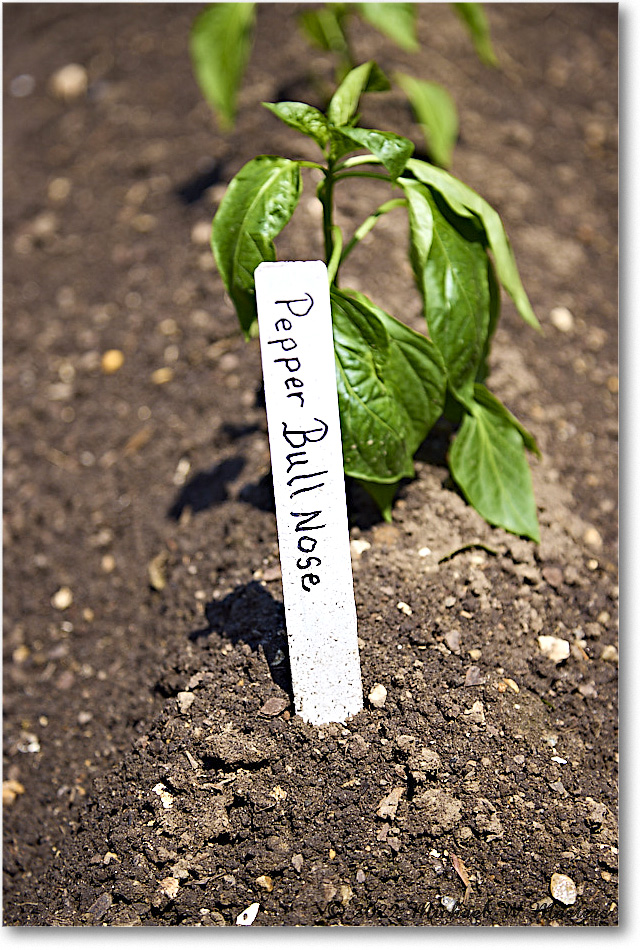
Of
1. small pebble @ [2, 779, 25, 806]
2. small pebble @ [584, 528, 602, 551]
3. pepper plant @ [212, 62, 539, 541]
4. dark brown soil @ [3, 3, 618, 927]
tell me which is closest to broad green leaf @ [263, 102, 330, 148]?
pepper plant @ [212, 62, 539, 541]

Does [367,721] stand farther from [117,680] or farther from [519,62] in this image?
[519,62]

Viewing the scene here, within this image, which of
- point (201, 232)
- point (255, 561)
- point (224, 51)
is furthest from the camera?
point (201, 232)

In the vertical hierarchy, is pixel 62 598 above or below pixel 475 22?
below

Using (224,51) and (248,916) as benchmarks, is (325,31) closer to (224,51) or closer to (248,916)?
(224,51)

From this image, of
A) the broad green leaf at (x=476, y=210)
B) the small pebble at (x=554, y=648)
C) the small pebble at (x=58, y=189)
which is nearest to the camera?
the broad green leaf at (x=476, y=210)

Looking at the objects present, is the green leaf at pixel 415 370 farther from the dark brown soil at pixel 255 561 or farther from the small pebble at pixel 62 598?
the small pebble at pixel 62 598

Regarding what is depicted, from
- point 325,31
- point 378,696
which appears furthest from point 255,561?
point 325,31

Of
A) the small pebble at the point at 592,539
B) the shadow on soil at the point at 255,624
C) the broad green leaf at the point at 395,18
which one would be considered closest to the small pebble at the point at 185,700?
the shadow on soil at the point at 255,624
